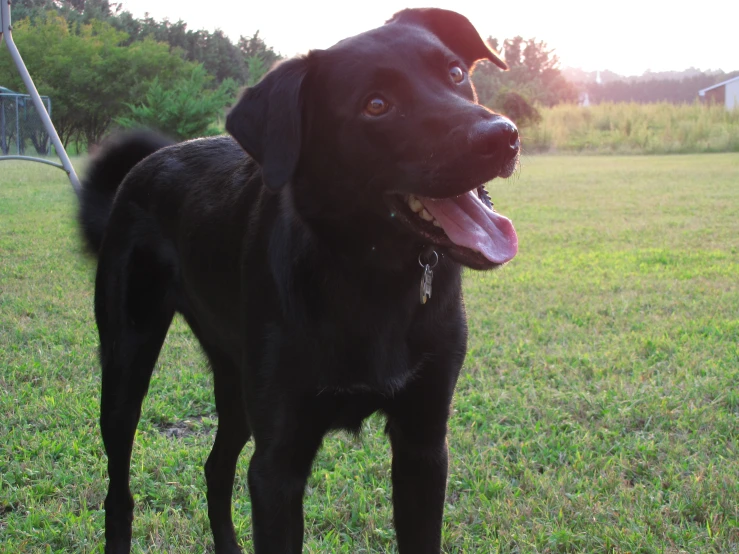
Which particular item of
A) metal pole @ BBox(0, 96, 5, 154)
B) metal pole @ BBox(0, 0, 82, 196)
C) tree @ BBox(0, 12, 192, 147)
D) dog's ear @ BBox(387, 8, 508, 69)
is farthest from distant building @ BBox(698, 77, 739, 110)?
dog's ear @ BBox(387, 8, 508, 69)

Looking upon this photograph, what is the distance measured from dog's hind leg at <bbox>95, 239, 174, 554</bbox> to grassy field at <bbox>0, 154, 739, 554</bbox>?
32 cm

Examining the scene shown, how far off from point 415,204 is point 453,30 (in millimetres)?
855

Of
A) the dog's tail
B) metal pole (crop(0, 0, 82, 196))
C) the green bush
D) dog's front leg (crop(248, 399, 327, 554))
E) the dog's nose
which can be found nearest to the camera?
the dog's nose

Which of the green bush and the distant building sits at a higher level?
the distant building

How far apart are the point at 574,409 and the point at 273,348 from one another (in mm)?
2063

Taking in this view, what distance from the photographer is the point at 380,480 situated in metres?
2.90

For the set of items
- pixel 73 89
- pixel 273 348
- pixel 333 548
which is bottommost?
pixel 333 548

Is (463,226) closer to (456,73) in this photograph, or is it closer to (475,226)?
(475,226)

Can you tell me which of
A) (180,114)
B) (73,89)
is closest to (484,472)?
(180,114)

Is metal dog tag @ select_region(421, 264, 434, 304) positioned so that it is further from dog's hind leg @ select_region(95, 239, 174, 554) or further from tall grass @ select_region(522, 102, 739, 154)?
tall grass @ select_region(522, 102, 739, 154)

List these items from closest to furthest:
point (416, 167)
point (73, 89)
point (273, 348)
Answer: point (416, 167) < point (273, 348) < point (73, 89)

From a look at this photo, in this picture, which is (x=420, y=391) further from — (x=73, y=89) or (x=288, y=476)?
(x=73, y=89)

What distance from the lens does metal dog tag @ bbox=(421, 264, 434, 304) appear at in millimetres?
1959

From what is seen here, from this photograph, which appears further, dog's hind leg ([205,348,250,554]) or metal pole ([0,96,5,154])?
metal pole ([0,96,5,154])
